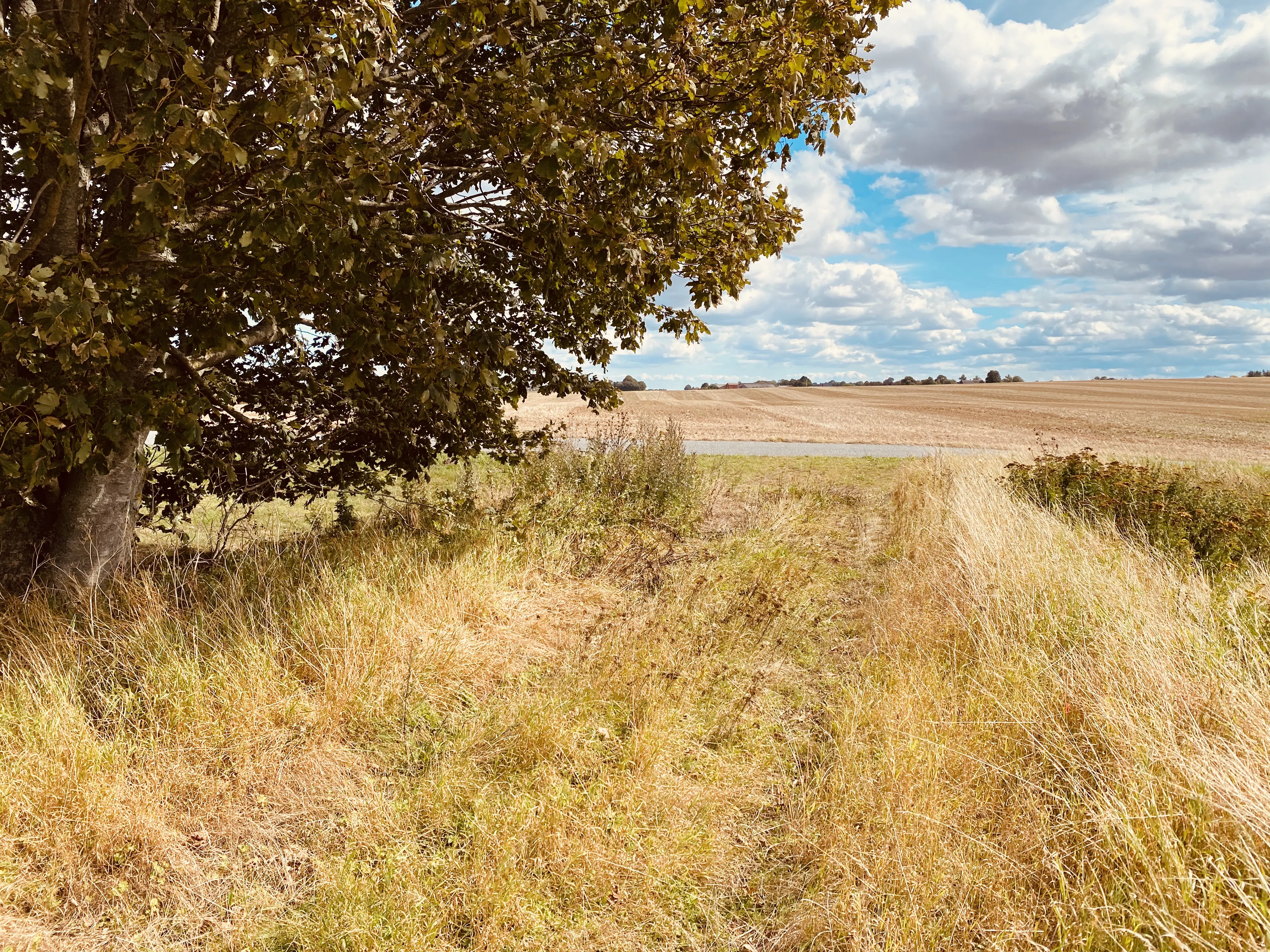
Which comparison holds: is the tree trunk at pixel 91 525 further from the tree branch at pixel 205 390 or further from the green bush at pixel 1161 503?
the green bush at pixel 1161 503

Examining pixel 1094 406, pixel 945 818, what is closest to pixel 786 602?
pixel 945 818

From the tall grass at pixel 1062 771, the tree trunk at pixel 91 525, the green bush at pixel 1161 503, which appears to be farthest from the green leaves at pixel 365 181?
the green bush at pixel 1161 503

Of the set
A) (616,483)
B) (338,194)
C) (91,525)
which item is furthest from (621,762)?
(616,483)

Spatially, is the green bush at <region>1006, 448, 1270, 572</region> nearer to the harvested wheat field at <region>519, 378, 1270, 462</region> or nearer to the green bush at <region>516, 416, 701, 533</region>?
the green bush at <region>516, 416, 701, 533</region>

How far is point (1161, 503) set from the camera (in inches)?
336

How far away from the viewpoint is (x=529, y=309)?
24.5 ft

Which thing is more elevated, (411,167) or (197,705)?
(411,167)

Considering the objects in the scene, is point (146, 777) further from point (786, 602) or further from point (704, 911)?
point (786, 602)

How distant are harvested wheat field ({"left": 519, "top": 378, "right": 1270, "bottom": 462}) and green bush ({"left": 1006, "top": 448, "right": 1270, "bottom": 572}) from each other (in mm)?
9101

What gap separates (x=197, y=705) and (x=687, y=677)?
10.4 ft

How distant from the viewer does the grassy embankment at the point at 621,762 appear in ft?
9.79

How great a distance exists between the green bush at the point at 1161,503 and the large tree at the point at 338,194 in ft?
20.1

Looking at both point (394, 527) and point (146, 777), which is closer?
point (146, 777)

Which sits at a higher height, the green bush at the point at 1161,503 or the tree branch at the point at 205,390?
the tree branch at the point at 205,390
